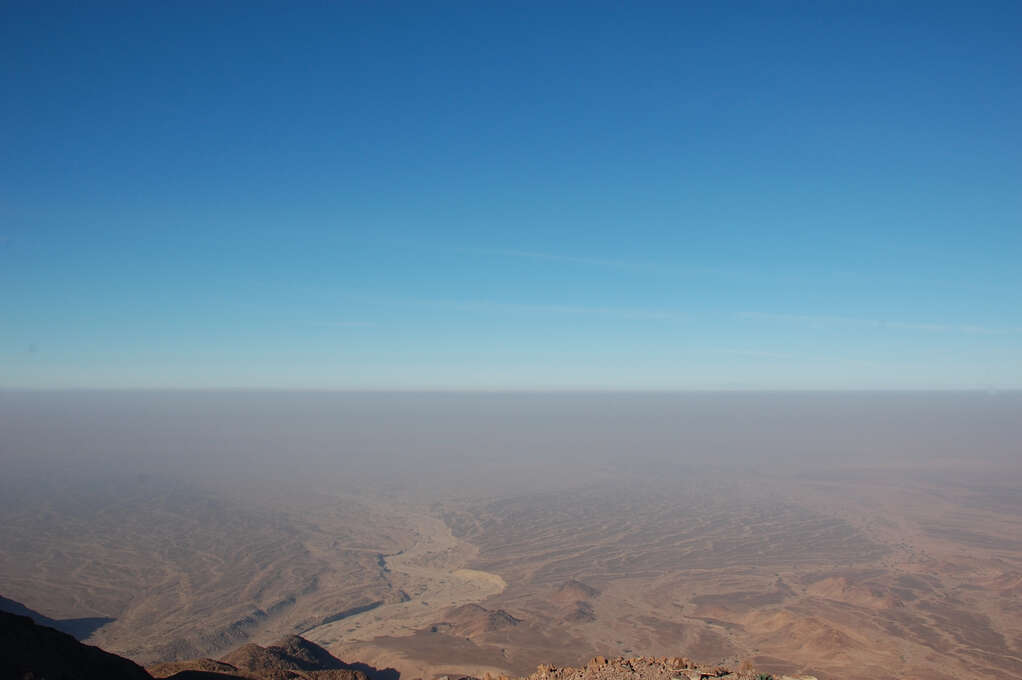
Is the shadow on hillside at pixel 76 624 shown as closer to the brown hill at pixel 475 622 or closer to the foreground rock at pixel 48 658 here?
the brown hill at pixel 475 622

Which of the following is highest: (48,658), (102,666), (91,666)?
(48,658)

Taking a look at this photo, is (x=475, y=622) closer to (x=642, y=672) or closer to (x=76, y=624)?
(x=76, y=624)

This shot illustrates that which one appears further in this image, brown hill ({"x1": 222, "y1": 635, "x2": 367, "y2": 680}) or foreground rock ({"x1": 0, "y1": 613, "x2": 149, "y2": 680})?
brown hill ({"x1": 222, "y1": 635, "x2": 367, "y2": 680})

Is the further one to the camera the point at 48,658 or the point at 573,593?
the point at 573,593

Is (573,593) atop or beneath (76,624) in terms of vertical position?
beneath

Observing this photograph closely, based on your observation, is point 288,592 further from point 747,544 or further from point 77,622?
point 747,544

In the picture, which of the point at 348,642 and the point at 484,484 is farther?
the point at 484,484

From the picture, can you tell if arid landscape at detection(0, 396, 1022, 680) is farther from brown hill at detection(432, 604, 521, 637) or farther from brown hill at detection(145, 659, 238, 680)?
brown hill at detection(145, 659, 238, 680)

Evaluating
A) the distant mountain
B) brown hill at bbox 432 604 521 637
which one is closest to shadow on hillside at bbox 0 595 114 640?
brown hill at bbox 432 604 521 637

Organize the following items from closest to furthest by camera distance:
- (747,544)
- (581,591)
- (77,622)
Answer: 1. (77,622)
2. (581,591)
3. (747,544)

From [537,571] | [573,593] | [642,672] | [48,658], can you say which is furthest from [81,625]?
[642,672]

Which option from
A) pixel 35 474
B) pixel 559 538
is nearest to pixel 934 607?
pixel 559 538
